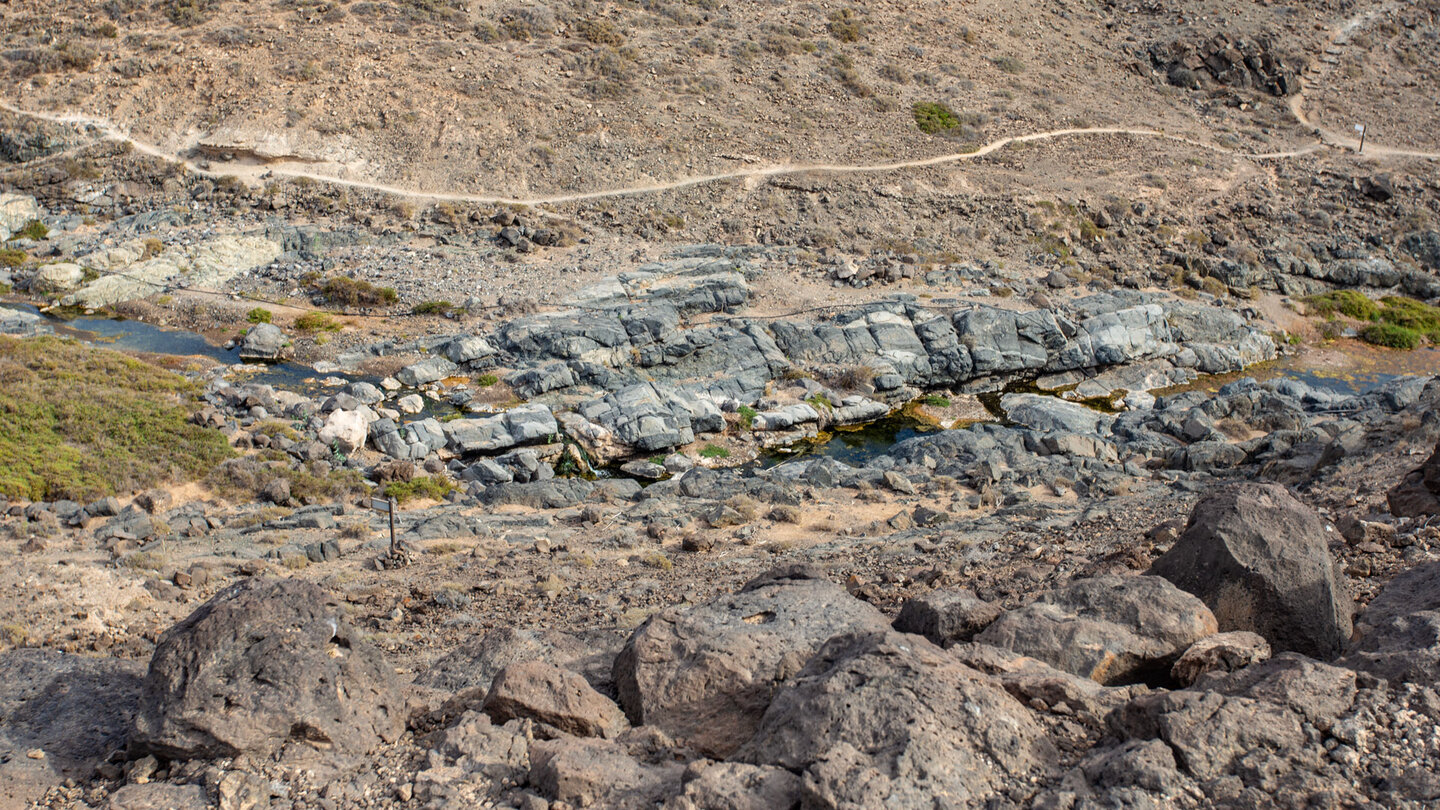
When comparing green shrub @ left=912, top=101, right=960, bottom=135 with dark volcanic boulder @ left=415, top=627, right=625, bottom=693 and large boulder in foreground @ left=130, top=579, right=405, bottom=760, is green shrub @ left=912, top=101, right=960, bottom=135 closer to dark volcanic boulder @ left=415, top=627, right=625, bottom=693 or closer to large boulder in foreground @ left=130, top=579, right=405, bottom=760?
dark volcanic boulder @ left=415, top=627, right=625, bottom=693

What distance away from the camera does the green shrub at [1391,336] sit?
3847cm

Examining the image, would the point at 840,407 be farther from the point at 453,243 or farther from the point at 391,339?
the point at 453,243

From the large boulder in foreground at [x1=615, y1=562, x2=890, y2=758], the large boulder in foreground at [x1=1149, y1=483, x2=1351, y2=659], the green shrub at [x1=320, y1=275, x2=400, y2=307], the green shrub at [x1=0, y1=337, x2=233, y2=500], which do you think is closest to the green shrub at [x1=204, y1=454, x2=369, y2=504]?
the green shrub at [x1=0, y1=337, x2=233, y2=500]

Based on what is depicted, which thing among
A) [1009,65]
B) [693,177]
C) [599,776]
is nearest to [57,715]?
[599,776]

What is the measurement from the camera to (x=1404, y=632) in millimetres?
6914

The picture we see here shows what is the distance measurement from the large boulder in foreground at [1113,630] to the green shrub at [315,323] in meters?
27.9

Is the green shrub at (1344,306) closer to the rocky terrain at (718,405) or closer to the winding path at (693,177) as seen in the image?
the rocky terrain at (718,405)

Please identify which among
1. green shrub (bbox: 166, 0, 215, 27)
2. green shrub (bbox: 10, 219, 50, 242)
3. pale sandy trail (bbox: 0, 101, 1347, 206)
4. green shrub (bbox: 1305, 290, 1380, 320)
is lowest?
green shrub (bbox: 10, 219, 50, 242)

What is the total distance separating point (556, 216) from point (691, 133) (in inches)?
319

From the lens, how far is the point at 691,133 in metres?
43.0

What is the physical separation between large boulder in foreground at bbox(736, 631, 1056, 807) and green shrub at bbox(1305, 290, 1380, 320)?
1611 inches

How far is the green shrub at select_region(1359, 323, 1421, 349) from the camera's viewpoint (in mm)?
38469

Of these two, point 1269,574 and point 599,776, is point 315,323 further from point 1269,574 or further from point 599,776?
point 1269,574

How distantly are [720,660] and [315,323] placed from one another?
27384 millimetres
